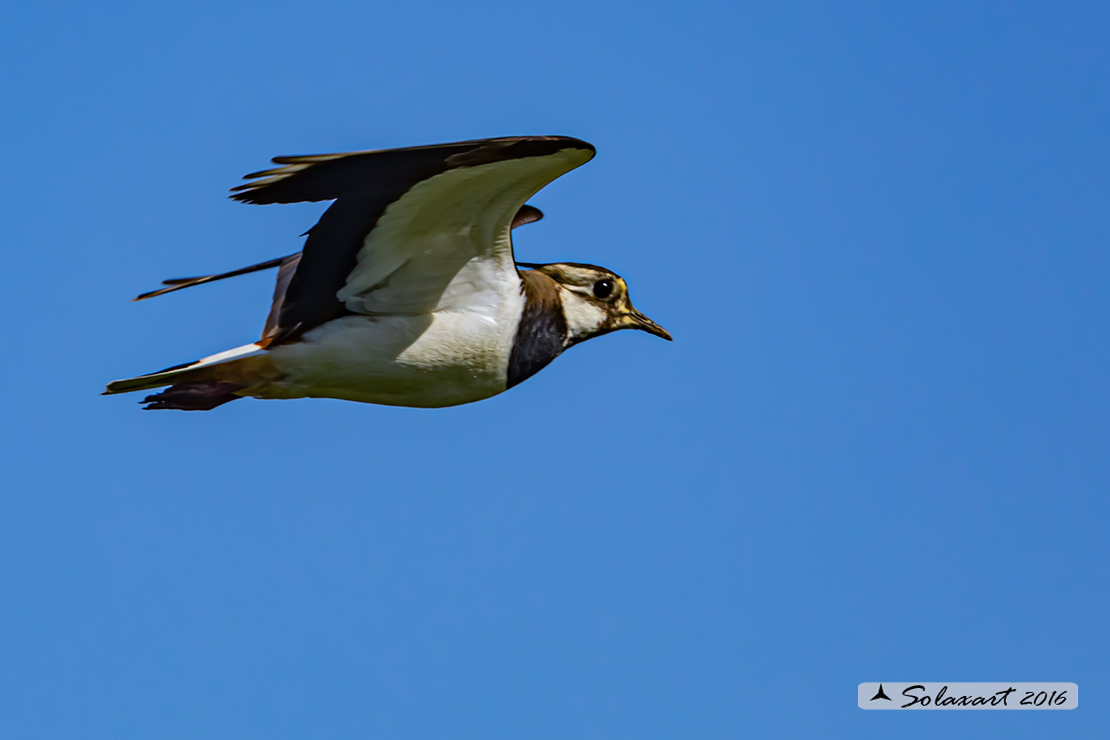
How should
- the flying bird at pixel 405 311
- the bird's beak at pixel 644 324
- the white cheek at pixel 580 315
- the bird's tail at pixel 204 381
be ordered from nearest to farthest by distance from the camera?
the flying bird at pixel 405 311 → the bird's tail at pixel 204 381 → the white cheek at pixel 580 315 → the bird's beak at pixel 644 324

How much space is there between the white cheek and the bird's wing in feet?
3.01

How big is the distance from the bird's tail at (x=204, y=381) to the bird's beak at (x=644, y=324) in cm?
281

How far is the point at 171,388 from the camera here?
24.1ft

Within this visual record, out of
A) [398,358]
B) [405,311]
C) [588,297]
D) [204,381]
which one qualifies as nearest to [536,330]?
[588,297]

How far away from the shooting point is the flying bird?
700 centimetres

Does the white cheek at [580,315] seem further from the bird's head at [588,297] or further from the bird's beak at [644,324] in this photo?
the bird's beak at [644,324]

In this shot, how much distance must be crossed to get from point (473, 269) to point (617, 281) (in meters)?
1.54

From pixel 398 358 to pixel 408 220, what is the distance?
0.91m

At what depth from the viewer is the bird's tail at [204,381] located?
7.25 meters

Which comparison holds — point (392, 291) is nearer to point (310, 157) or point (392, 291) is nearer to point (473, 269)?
point (473, 269)

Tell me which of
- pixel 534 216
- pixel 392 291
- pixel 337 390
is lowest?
pixel 337 390

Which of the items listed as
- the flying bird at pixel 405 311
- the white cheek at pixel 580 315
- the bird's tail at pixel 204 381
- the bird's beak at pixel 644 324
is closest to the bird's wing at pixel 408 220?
the flying bird at pixel 405 311

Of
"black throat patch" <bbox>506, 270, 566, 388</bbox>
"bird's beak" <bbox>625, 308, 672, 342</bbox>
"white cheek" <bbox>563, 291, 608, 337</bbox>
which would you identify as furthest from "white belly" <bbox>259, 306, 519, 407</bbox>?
"bird's beak" <bbox>625, 308, 672, 342</bbox>

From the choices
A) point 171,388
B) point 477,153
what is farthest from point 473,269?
point 171,388
